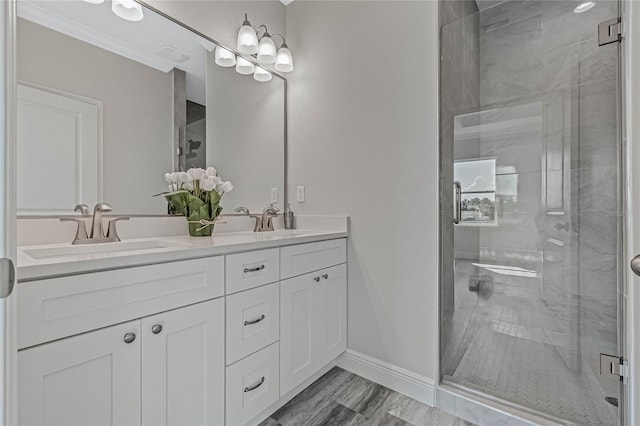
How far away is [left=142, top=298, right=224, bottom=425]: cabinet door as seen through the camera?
93 cm

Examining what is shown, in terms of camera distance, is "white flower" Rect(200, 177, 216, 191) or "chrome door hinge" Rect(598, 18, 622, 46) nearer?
"chrome door hinge" Rect(598, 18, 622, 46)

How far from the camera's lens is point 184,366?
1.01m

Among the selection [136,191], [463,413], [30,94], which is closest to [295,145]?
[136,191]

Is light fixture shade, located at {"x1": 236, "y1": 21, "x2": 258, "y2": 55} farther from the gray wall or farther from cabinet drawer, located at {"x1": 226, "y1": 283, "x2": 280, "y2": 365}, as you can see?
cabinet drawer, located at {"x1": 226, "y1": 283, "x2": 280, "y2": 365}

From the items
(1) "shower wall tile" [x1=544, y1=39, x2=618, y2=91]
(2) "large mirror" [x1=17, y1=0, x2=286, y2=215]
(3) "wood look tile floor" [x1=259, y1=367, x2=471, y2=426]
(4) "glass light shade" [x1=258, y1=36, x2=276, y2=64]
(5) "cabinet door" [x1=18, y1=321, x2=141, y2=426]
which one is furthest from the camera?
(4) "glass light shade" [x1=258, y1=36, x2=276, y2=64]

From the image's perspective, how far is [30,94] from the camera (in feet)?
3.70

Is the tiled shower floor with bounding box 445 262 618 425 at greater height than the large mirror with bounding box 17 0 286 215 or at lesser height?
lesser

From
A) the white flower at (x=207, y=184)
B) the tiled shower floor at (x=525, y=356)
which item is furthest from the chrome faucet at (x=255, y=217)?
the tiled shower floor at (x=525, y=356)

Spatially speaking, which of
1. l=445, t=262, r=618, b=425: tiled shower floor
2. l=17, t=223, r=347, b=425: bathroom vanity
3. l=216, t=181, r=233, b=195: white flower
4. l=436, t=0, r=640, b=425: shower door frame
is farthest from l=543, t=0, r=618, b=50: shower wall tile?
l=216, t=181, r=233, b=195: white flower

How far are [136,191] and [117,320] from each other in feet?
2.57

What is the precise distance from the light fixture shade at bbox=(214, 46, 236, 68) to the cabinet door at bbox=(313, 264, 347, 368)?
144cm

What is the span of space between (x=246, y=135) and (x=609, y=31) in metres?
1.92

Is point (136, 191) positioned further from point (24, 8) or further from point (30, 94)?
point (24, 8)

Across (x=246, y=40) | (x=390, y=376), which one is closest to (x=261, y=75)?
(x=246, y=40)
